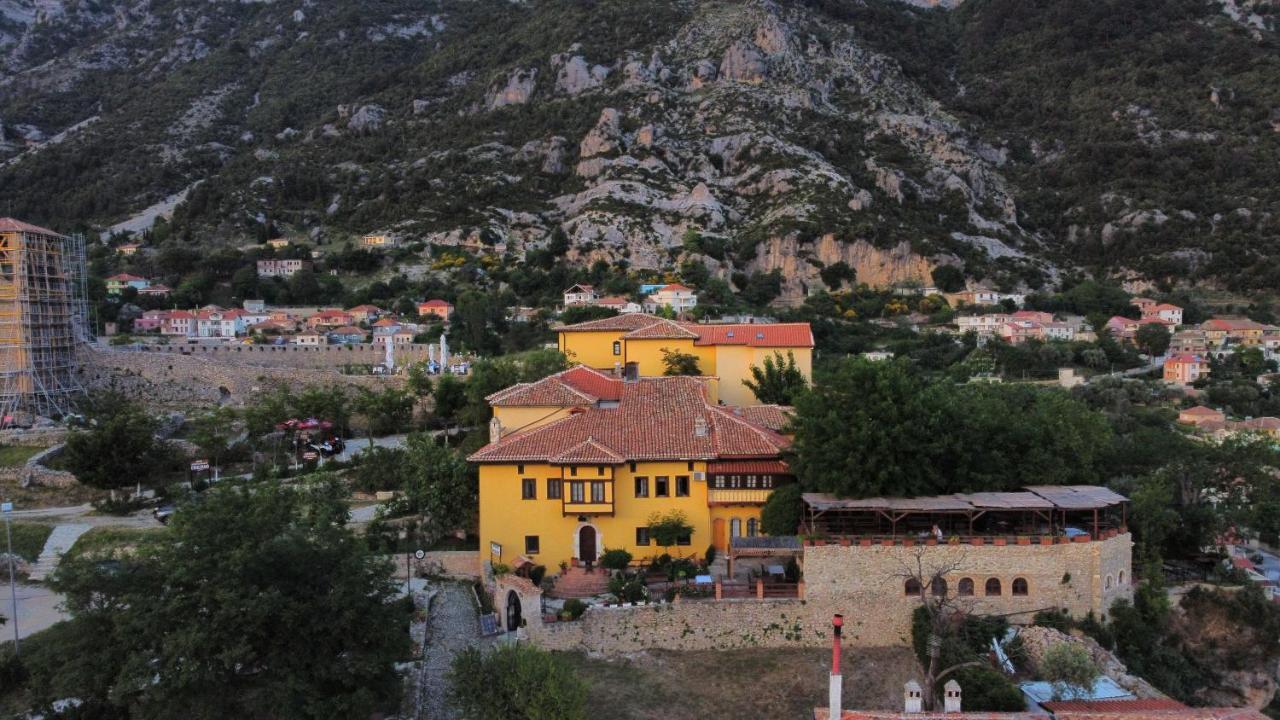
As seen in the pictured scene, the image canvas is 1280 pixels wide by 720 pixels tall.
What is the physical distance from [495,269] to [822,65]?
68112 millimetres

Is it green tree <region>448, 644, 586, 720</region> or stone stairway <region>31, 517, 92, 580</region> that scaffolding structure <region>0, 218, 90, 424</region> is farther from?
green tree <region>448, 644, 586, 720</region>

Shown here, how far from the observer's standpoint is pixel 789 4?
136 m

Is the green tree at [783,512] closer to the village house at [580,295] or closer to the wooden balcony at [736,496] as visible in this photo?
the wooden balcony at [736,496]

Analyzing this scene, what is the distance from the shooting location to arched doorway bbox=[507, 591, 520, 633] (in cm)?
2050

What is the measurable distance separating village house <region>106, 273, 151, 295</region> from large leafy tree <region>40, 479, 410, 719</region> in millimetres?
70980

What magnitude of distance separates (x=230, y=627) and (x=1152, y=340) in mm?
82314

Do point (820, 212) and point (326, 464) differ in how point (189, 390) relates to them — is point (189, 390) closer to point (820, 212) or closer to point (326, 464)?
point (326, 464)

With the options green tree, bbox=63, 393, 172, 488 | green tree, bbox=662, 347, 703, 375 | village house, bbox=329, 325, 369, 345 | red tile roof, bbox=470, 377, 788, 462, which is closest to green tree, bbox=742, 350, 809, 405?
green tree, bbox=662, 347, 703, 375

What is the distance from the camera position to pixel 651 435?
24.2 metres

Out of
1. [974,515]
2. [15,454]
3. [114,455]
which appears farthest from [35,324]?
[974,515]

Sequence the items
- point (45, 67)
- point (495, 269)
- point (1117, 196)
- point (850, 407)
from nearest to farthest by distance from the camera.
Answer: point (850, 407)
point (495, 269)
point (1117, 196)
point (45, 67)

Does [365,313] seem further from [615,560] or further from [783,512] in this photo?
[783,512]

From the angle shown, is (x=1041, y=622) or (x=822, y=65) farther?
(x=822, y=65)

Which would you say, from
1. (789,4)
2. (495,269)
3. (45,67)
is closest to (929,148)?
(789,4)
